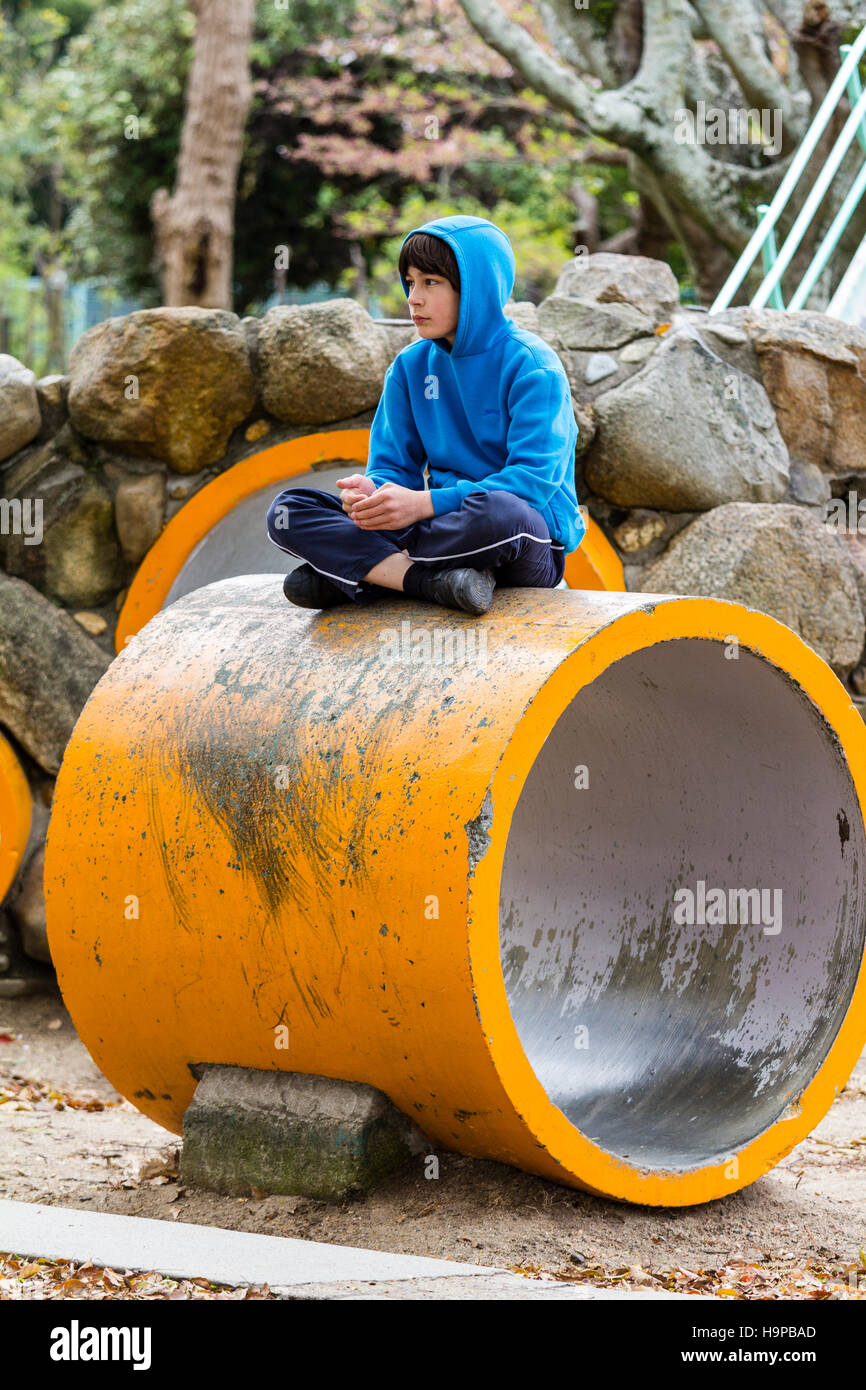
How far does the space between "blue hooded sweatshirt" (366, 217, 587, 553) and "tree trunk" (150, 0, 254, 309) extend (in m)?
6.52

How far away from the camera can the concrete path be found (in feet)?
7.69

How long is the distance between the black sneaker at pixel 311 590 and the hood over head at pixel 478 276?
565 mm

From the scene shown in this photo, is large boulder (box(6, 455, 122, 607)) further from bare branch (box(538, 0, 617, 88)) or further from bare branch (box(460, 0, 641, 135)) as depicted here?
bare branch (box(538, 0, 617, 88))

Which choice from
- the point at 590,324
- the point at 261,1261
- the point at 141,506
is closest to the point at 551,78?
the point at 590,324

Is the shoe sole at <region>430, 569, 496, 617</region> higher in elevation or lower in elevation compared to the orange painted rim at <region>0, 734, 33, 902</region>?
higher

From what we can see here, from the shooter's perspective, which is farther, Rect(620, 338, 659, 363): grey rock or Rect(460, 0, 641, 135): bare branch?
Rect(460, 0, 641, 135): bare branch

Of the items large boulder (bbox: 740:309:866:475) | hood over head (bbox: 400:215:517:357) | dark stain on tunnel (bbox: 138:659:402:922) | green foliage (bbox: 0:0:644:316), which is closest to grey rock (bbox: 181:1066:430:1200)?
dark stain on tunnel (bbox: 138:659:402:922)

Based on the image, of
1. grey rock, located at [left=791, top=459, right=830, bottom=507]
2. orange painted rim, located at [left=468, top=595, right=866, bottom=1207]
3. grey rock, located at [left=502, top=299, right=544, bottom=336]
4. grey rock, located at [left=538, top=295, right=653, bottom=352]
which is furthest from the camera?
grey rock, located at [left=791, top=459, right=830, bottom=507]

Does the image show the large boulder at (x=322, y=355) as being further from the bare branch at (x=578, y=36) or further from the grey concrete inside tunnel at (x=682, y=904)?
the bare branch at (x=578, y=36)

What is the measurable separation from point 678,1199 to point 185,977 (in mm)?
1087

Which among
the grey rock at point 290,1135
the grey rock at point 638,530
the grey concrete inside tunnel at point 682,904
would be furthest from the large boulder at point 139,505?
the grey rock at point 290,1135

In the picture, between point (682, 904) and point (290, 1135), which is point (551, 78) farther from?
point (290, 1135)

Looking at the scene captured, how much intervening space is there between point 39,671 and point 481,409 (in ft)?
8.20

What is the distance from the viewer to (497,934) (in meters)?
2.62
